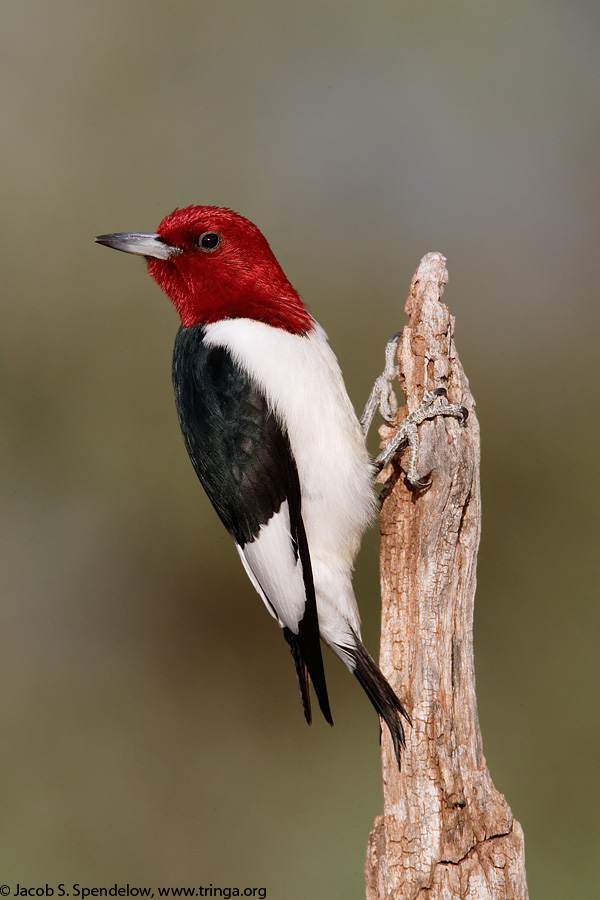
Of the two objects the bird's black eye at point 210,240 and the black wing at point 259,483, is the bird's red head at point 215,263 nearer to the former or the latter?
the bird's black eye at point 210,240

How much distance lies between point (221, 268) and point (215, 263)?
0.02 metres

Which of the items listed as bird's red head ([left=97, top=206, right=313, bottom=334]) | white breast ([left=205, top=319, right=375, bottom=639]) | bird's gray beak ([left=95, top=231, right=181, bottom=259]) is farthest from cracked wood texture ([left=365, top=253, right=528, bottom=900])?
→ bird's gray beak ([left=95, top=231, right=181, bottom=259])

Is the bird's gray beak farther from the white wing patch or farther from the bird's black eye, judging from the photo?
the white wing patch

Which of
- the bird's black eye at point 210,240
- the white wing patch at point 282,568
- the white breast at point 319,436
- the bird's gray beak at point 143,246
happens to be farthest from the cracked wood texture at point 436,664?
the bird's gray beak at point 143,246

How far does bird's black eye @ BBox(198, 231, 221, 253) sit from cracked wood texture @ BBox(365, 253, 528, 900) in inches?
24.8

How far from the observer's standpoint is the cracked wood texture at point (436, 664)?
2.22 m

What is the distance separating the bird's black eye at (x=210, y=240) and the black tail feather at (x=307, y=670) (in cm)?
110

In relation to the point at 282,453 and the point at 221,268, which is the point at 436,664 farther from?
the point at 221,268

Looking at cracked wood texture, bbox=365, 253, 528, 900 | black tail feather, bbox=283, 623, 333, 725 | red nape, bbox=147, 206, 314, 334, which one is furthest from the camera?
red nape, bbox=147, 206, 314, 334

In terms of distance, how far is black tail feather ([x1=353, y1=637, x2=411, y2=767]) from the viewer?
2.29 metres

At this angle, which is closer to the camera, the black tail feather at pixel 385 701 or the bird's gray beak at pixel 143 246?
the black tail feather at pixel 385 701

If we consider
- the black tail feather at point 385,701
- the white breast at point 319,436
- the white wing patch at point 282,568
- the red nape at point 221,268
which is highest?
the red nape at point 221,268

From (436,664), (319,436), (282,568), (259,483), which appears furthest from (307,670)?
(319,436)

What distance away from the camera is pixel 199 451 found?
8.52ft
